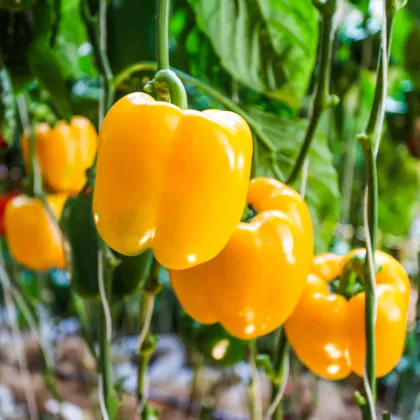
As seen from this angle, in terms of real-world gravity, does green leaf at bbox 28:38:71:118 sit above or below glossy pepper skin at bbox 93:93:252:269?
below

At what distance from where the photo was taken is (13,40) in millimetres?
579

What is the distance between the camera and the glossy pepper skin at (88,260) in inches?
19.2

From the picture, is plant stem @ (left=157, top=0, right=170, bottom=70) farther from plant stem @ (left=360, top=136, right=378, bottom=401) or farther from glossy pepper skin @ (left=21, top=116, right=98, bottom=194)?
glossy pepper skin @ (left=21, top=116, right=98, bottom=194)

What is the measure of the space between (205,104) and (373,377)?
41cm

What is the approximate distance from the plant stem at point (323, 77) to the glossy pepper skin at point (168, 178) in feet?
0.37

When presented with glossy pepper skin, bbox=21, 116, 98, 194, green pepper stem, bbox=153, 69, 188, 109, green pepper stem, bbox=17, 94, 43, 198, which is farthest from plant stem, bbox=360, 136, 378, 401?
glossy pepper skin, bbox=21, 116, 98, 194

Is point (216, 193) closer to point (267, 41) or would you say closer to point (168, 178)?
point (168, 178)

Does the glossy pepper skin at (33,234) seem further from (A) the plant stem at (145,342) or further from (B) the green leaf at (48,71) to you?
(A) the plant stem at (145,342)

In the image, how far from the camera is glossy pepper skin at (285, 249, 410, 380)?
43cm

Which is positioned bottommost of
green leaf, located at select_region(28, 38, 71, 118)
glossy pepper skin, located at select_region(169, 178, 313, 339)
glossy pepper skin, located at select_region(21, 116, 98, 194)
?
glossy pepper skin, located at select_region(21, 116, 98, 194)

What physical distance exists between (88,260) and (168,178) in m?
0.21

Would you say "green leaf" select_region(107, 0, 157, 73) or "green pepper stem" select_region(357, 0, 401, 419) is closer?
"green pepper stem" select_region(357, 0, 401, 419)

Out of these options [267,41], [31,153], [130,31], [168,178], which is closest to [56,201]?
[31,153]

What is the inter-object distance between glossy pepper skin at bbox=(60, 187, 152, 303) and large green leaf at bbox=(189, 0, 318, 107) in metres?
0.18
